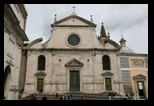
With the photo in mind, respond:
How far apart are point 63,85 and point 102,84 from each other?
4934 mm

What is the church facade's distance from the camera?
20266 millimetres

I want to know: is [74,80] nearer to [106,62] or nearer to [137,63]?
[106,62]

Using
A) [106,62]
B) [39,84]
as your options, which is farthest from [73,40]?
[39,84]

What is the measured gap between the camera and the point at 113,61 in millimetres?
21688

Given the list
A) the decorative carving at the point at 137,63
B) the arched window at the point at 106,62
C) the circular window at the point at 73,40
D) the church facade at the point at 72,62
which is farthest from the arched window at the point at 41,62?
the decorative carving at the point at 137,63

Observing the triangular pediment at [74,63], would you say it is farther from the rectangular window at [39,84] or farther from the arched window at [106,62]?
the rectangular window at [39,84]

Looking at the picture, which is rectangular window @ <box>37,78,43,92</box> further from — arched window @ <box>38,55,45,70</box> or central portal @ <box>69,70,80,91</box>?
central portal @ <box>69,70,80,91</box>

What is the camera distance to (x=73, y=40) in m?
22.3

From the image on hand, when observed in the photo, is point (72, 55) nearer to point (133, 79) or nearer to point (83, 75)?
point (83, 75)

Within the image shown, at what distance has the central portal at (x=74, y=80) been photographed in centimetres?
2027

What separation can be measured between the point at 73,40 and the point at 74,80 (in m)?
5.53

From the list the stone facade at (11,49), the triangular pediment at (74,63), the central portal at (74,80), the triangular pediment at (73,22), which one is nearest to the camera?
the stone facade at (11,49)

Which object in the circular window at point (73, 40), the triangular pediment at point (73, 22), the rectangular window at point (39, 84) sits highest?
the triangular pediment at point (73, 22)
